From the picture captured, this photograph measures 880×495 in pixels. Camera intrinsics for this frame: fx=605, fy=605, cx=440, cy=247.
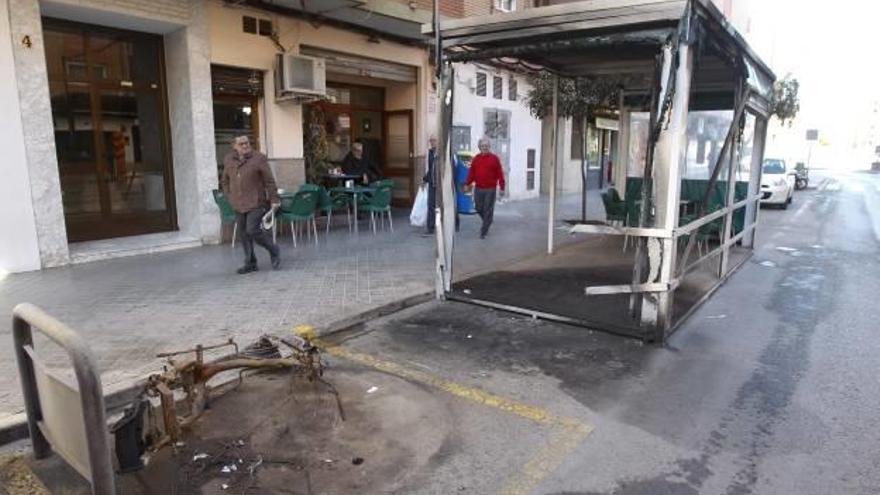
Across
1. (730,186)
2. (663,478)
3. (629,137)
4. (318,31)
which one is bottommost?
(663,478)

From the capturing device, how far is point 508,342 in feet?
17.9

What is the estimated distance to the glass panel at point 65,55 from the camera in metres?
8.15

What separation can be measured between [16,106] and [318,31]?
5184 mm

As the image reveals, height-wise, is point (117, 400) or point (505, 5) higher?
point (505, 5)

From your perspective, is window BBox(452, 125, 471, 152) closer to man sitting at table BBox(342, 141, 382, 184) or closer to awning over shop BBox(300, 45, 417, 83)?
awning over shop BBox(300, 45, 417, 83)

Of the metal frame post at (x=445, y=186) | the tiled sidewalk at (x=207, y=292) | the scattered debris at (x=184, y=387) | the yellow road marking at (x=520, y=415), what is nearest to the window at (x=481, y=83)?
the tiled sidewalk at (x=207, y=292)

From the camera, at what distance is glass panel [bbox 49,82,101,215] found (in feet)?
→ 27.3

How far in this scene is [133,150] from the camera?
30.7 feet

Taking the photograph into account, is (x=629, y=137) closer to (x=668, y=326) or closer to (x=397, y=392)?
(x=668, y=326)

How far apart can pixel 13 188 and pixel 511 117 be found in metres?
12.9

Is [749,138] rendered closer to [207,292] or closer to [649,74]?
[649,74]

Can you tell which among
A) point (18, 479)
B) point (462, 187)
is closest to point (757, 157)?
point (462, 187)

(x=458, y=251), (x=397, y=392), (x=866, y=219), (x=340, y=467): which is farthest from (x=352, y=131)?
(x=866, y=219)

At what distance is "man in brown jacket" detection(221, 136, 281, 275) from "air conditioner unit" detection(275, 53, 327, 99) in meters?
2.98
